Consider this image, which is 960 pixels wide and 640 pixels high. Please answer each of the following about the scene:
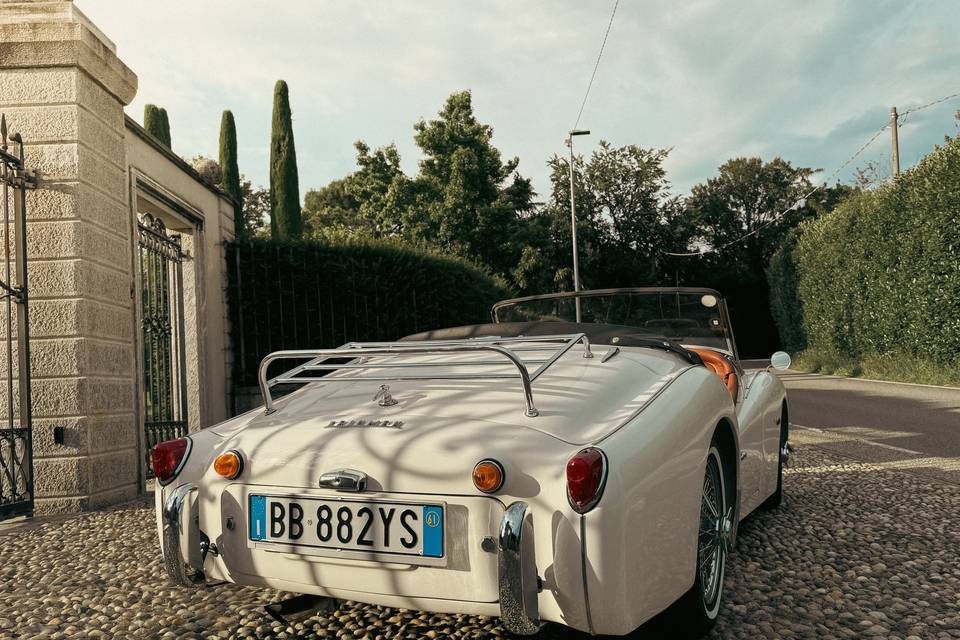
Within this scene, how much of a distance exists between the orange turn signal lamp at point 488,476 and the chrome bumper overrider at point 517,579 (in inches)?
4.3

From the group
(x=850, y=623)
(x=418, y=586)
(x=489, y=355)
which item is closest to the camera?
(x=418, y=586)

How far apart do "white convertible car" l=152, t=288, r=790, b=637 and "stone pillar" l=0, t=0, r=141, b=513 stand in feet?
10.6

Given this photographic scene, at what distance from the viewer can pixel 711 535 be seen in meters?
2.87

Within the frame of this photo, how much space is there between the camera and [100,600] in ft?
11.2

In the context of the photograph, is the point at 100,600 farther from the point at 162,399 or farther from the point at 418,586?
the point at 162,399

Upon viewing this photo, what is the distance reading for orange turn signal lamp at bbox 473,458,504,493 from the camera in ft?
7.07

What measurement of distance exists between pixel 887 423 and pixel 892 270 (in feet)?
27.1

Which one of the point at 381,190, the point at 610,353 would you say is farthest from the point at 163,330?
the point at 381,190

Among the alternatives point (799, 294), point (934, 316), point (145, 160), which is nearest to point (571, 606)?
point (145, 160)

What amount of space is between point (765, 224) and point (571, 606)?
42099 mm

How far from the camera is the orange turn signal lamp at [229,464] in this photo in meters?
2.49

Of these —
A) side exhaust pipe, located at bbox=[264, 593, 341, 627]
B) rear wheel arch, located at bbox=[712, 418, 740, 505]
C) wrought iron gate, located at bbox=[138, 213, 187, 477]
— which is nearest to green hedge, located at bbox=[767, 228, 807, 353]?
wrought iron gate, located at bbox=[138, 213, 187, 477]

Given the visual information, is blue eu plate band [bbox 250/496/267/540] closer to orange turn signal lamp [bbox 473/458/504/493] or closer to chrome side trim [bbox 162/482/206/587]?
chrome side trim [bbox 162/482/206/587]

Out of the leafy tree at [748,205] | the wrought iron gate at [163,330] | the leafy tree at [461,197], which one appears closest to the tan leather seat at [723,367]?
the wrought iron gate at [163,330]
